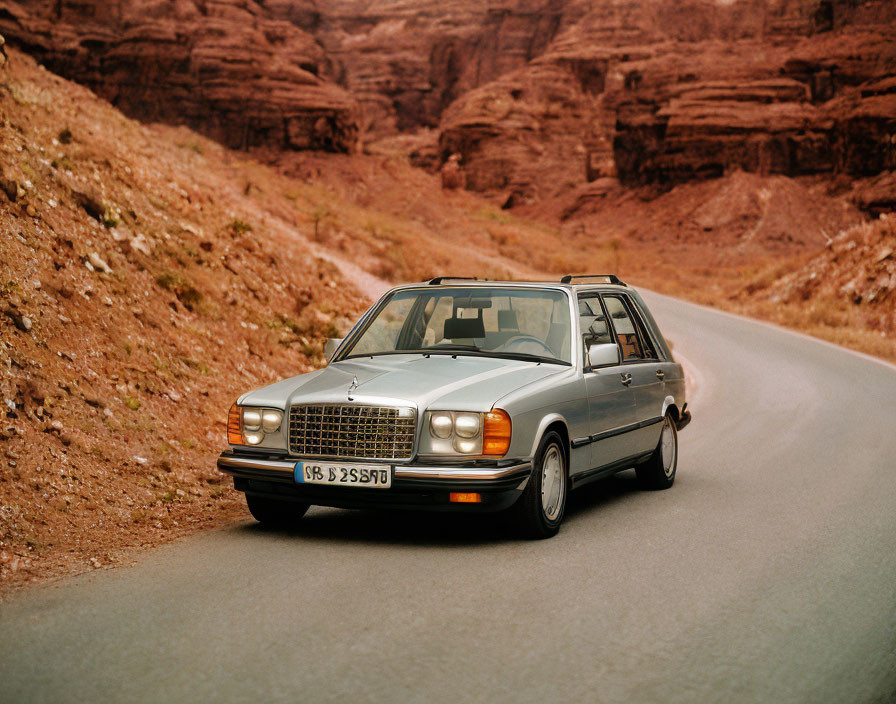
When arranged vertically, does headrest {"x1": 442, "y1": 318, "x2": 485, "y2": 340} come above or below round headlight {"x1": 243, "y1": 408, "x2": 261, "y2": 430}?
above

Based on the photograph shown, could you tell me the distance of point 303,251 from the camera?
76.1 ft

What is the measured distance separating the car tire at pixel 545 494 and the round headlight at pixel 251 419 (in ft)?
5.91

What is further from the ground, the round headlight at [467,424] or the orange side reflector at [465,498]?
the round headlight at [467,424]

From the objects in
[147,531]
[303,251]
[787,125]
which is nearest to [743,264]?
[787,125]

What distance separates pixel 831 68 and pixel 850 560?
293 feet

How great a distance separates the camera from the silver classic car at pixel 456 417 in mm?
6824

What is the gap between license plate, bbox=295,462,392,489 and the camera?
6785mm

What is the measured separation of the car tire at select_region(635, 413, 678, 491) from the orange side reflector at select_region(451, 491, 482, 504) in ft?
10.5

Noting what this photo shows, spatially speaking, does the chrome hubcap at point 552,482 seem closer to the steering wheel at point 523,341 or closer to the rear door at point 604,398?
the rear door at point 604,398

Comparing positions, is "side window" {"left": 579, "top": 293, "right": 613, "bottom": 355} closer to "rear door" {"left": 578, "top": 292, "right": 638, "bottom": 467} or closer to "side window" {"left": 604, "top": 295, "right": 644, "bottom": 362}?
"rear door" {"left": 578, "top": 292, "right": 638, "bottom": 467}

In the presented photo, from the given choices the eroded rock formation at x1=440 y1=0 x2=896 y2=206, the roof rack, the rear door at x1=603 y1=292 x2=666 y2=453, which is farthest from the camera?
the eroded rock formation at x1=440 y1=0 x2=896 y2=206

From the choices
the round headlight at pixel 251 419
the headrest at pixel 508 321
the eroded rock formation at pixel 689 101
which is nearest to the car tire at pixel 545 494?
the headrest at pixel 508 321

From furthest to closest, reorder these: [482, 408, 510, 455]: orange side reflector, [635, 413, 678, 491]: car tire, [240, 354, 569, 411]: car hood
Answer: [635, 413, 678, 491]: car tire < [240, 354, 569, 411]: car hood < [482, 408, 510, 455]: orange side reflector

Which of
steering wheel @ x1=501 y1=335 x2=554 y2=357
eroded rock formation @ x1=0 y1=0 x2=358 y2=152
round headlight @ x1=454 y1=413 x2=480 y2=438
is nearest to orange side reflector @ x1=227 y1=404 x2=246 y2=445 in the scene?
round headlight @ x1=454 y1=413 x2=480 y2=438
